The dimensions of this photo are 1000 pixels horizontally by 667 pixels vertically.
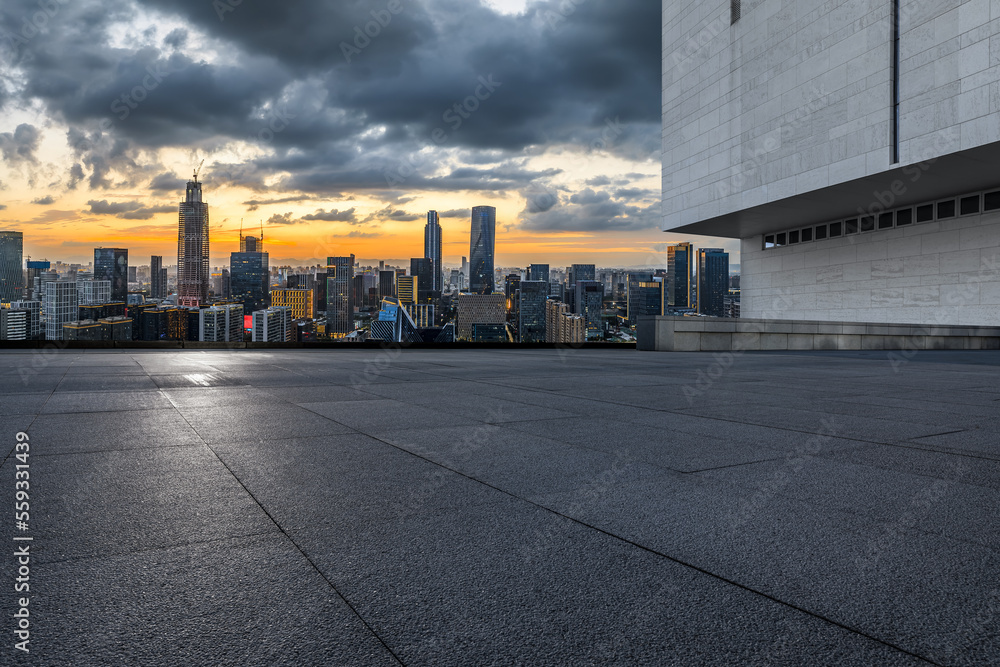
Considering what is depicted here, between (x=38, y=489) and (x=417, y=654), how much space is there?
10.0ft

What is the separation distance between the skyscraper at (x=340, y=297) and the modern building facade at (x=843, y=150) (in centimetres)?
7338

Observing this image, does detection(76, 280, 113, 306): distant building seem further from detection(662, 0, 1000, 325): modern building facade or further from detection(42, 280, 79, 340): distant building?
detection(662, 0, 1000, 325): modern building facade

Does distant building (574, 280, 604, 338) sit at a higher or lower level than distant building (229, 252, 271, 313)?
lower

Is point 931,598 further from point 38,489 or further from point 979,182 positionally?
point 979,182

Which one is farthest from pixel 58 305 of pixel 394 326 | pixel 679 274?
pixel 679 274

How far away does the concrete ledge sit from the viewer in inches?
957

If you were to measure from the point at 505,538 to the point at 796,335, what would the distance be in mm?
27661

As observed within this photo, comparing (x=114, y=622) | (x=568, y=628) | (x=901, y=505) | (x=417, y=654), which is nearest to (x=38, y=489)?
(x=114, y=622)

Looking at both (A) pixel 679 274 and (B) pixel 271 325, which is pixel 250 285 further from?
(B) pixel 271 325

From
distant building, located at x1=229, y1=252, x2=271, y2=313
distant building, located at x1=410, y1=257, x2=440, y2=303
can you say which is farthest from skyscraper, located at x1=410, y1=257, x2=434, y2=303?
distant building, located at x1=229, y1=252, x2=271, y2=313

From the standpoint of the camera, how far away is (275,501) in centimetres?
359

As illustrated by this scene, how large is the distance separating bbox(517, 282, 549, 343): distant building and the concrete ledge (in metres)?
44.9

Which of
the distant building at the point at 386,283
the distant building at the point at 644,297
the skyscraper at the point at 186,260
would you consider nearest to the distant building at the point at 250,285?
the skyscraper at the point at 186,260

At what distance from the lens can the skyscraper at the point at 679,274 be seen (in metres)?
91.3
